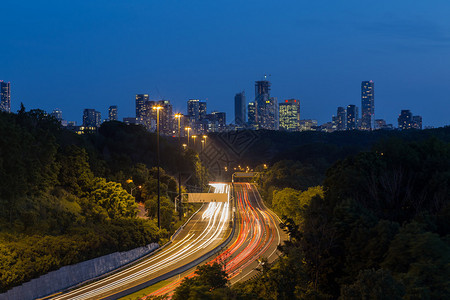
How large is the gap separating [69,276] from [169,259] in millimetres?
8836

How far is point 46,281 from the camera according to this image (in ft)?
80.1

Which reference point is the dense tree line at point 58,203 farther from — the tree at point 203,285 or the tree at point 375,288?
the tree at point 375,288

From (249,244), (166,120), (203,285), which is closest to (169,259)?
(249,244)

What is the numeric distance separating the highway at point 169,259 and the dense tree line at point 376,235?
8.83 meters

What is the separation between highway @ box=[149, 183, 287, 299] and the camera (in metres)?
29.3

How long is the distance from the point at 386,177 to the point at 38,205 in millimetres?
24897

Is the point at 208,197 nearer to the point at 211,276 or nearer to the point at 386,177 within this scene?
the point at 386,177

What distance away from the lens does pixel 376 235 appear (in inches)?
843

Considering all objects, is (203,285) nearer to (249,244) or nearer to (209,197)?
(249,244)

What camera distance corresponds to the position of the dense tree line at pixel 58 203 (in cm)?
2608

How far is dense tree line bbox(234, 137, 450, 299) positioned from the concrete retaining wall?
11.2 m

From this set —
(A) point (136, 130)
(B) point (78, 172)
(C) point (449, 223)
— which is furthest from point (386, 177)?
(A) point (136, 130)

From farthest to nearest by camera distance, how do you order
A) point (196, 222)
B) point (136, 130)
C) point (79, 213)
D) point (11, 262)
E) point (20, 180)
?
point (136, 130) < point (196, 222) < point (79, 213) < point (20, 180) < point (11, 262)

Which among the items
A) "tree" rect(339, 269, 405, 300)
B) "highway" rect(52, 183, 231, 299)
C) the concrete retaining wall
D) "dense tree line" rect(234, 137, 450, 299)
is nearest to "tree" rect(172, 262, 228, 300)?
"dense tree line" rect(234, 137, 450, 299)
